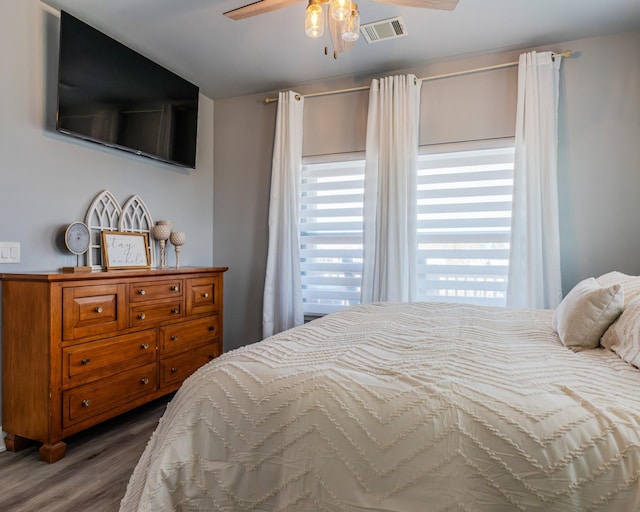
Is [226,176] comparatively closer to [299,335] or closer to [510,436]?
[299,335]

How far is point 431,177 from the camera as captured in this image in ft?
10.5

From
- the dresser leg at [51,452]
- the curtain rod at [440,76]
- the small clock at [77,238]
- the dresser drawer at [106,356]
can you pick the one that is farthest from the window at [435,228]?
the dresser leg at [51,452]

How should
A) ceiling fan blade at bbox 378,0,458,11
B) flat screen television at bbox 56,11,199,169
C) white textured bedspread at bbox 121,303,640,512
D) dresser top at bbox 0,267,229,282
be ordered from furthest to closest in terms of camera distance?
1. flat screen television at bbox 56,11,199,169
2. dresser top at bbox 0,267,229,282
3. ceiling fan blade at bbox 378,0,458,11
4. white textured bedspread at bbox 121,303,640,512

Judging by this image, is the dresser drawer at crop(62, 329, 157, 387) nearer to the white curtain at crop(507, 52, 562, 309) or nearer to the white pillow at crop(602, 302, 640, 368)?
the white pillow at crop(602, 302, 640, 368)

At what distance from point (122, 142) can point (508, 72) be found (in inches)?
112

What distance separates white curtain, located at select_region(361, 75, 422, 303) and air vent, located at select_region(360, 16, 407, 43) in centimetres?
41

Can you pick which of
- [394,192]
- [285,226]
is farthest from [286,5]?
[285,226]

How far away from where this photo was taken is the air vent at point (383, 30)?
2605 millimetres

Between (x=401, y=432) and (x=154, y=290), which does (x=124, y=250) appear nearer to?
(x=154, y=290)

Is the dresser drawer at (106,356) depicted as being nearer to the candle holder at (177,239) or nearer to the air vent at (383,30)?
the candle holder at (177,239)

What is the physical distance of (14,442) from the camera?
2.11 meters

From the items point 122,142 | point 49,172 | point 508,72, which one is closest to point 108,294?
point 49,172

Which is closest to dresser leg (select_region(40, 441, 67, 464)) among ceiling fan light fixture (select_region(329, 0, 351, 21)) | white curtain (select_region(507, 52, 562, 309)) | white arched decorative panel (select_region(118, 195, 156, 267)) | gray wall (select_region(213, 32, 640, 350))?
white arched decorative panel (select_region(118, 195, 156, 267))

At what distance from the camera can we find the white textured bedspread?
78 cm
